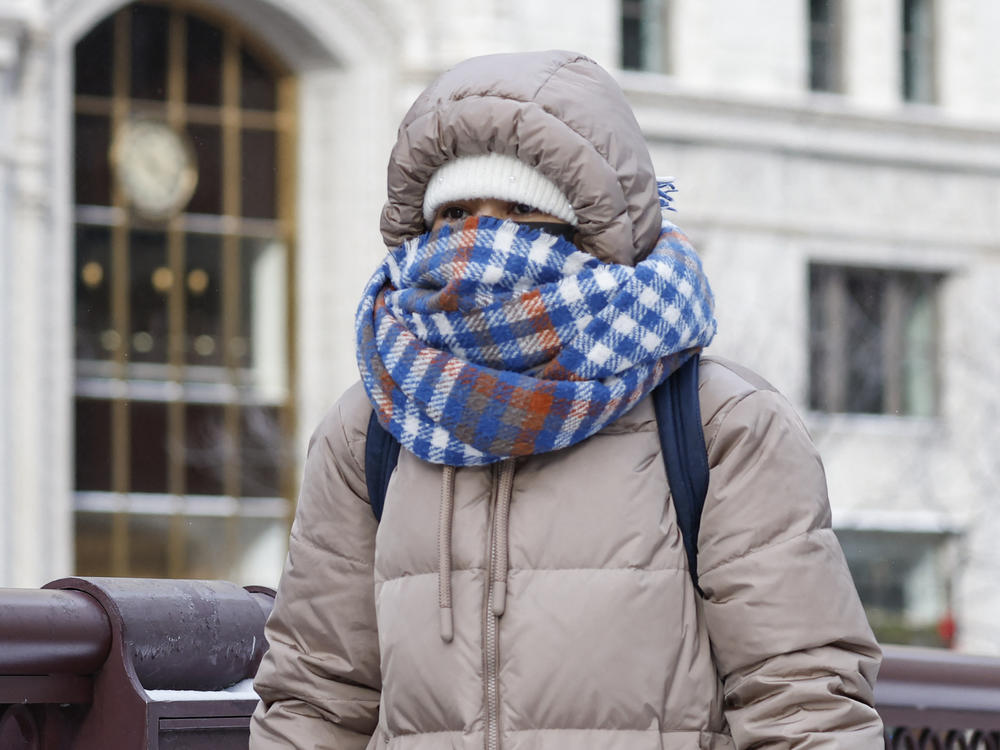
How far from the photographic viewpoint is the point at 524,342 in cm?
307

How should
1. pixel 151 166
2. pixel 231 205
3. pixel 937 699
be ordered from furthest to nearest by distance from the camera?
1. pixel 231 205
2. pixel 151 166
3. pixel 937 699

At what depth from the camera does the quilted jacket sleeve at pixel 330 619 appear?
10.9 ft

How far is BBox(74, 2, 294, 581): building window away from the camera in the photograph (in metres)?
22.3

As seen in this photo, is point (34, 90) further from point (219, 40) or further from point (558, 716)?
point (558, 716)

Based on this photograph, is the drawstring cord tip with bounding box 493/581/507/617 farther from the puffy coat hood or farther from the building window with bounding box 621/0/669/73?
the building window with bounding box 621/0/669/73

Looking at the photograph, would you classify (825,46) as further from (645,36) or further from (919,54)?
(645,36)

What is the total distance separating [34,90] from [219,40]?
274 cm

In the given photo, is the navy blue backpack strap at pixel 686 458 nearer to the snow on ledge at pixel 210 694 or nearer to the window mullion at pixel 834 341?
the snow on ledge at pixel 210 694

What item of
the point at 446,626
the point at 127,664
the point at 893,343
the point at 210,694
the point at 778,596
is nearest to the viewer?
the point at 778,596

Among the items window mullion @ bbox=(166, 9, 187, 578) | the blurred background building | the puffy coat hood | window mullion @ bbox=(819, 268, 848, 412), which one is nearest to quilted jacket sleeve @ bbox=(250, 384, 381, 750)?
the puffy coat hood

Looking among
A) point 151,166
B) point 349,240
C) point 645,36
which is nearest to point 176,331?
point 151,166

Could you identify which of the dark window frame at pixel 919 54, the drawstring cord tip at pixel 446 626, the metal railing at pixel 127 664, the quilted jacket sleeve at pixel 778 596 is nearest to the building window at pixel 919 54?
the dark window frame at pixel 919 54

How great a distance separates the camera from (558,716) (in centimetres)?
298

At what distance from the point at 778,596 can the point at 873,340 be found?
2343cm
